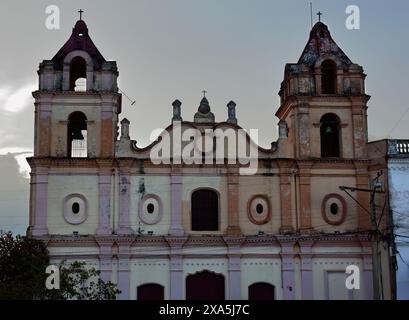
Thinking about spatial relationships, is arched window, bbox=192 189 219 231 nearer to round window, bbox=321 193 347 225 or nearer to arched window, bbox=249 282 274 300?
arched window, bbox=249 282 274 300

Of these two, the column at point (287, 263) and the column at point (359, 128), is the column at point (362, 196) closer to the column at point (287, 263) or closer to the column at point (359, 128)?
the column at point (359, 128)

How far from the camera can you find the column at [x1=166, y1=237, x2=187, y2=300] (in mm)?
33438

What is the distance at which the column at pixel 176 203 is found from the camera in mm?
34062

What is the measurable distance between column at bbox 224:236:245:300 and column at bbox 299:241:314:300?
9.28 feet

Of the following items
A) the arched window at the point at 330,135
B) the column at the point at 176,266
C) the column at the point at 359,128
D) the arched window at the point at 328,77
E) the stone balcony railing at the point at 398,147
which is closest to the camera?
the column at the point at 176,266

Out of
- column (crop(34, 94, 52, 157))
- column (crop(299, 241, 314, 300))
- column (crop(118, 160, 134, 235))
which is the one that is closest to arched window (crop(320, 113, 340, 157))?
column (crop(299, 241, 314, 300))

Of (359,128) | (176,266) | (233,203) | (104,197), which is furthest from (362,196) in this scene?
(104,197)

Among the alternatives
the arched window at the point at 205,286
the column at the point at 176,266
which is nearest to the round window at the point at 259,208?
the arched window at the point at 205,286

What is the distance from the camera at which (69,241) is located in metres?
33.3

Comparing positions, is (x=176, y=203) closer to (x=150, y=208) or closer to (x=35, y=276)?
(x=150, y=208)

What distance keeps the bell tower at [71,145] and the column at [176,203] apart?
286 cm

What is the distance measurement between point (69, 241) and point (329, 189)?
12197 millimetres
